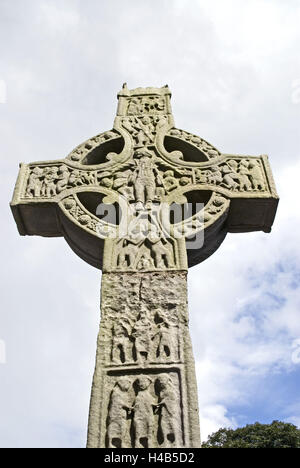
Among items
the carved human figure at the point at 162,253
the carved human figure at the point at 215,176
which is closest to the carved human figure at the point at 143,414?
the carved human figure at the point at 162,253

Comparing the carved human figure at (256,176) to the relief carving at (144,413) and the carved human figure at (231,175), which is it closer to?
the carved human figure at (231,175)

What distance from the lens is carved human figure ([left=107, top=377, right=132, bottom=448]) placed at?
2.77m

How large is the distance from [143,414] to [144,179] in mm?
2408

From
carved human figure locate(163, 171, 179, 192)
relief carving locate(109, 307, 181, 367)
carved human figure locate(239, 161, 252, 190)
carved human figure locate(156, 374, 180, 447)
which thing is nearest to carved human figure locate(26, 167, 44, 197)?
carved human figure locate(163, 171, 179, 192)

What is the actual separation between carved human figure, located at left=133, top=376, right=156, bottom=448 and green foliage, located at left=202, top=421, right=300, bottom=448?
1565cm

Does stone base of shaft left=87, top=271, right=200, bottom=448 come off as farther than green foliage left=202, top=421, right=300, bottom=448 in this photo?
No

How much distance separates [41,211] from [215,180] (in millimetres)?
1873

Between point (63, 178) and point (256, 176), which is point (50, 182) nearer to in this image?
point (63, 178)

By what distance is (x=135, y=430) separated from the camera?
2783 millimetres

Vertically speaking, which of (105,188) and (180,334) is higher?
(105,188)

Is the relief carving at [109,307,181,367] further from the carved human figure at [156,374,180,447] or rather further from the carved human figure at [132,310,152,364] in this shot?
the carved human figure at [156,374,180,447]
